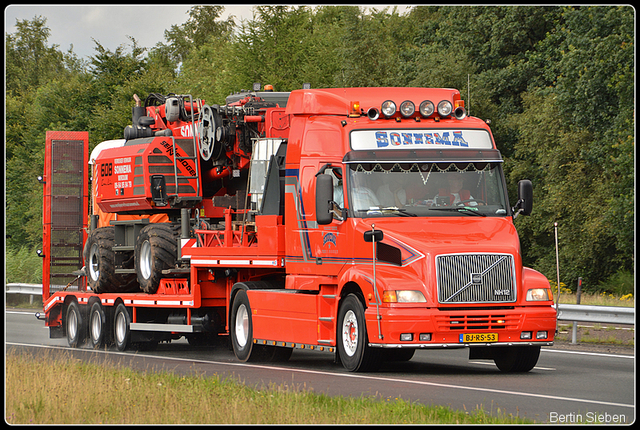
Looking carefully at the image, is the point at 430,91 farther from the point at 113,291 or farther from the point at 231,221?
the point at 113,291

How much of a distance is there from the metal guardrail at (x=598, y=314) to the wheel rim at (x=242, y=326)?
5891mm

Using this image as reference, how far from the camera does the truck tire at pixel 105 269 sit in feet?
67.2

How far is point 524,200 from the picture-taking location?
1448 centimetres

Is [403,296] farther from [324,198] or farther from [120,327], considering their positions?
[120,327]

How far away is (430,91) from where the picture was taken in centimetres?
1569

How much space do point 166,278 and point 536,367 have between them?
701 cm

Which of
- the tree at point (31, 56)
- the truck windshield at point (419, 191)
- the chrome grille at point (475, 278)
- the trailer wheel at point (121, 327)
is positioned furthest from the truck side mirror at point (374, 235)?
the tree at point (31, 56)

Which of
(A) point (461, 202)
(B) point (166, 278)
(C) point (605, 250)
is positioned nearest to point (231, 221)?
(B) point (166, 278)

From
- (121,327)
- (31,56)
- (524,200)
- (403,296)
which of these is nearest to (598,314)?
(524,200)

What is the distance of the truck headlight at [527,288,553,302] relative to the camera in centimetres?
1370

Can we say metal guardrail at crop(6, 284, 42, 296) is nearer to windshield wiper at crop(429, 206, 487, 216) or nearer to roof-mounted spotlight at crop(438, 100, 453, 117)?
roof-mounted spotlight at crop(438, 100, 453, 117)

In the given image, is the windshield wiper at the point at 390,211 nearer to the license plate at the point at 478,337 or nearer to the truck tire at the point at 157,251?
the license plate at the point at 478,337

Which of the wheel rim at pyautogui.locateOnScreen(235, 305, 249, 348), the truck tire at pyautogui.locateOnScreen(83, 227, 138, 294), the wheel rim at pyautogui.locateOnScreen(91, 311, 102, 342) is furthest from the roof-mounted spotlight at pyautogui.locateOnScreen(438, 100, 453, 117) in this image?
the wheel rim at pyautogui.locateOnScreen(91, 311, 102, 342)

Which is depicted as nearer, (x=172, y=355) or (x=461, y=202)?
(x=461, y=202)
